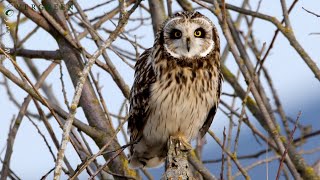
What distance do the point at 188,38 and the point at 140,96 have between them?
478mm

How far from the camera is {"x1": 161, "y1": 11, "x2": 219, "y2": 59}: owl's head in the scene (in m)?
4.82

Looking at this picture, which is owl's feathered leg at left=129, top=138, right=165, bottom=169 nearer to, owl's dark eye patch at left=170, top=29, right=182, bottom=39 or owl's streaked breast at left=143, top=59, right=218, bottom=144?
owl's streaked breast at left=143, top=59, right=218, bottom=144

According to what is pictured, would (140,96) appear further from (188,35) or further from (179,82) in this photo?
(188,35)

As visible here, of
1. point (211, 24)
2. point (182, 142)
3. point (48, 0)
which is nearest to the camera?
point (182, 142)

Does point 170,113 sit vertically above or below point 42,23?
below

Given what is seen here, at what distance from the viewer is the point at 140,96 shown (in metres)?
5.00

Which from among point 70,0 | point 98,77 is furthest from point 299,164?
point 70,0

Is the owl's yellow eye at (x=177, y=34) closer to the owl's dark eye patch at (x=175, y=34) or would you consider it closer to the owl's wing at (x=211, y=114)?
the owl's dark eye patch at (x=175, y=34)

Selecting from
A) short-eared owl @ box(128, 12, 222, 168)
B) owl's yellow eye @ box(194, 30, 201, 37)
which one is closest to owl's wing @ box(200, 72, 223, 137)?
short-eared owl @ box(128, 12, 222, 168)

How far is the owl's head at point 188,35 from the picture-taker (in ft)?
15.8

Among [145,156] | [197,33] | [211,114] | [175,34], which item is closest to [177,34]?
[175,34]

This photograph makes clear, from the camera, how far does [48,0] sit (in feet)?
17.5

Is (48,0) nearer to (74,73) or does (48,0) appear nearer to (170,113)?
(74,73)

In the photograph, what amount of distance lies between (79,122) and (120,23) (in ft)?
5.01
